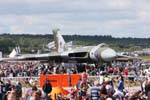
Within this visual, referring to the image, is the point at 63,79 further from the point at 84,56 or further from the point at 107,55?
the point at 84,56

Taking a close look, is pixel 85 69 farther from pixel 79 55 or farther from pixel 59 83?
pixel 59 83

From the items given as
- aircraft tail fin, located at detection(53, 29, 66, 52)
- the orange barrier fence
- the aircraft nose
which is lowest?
the orange barrier fence

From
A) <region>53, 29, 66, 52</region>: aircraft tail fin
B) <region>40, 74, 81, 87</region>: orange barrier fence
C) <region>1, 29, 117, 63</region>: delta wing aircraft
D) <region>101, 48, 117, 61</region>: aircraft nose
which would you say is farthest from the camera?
<region>53, 29, 66, 52</region>: aircraft tail fin

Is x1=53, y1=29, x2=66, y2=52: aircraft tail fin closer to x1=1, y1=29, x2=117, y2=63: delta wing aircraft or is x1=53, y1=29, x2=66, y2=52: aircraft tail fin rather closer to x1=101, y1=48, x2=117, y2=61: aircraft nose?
x1=1, y1=29, x2=117, y2=63: delta wing aircraft

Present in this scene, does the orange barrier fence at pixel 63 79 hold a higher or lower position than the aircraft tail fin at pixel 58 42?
lower

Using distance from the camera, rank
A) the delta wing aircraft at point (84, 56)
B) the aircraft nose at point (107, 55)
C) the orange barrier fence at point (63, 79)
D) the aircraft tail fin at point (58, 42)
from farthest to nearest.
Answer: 1. the aircraft tail fin at point (58, 42)
2. the delta wing aircraft at point (84, 56)
3. the aircraft nose at point (107, 55)
4. the orange barrier fence at point (63, 79)

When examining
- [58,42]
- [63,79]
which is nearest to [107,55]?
[63,79]

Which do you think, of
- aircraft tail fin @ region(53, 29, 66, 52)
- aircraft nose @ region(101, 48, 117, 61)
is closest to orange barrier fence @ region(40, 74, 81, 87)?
aircraft nose @ region(101, 48, 117, 61)

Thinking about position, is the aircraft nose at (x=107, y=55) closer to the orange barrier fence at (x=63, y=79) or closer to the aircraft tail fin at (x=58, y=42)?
the aircraft tail fin at (x=58, y=42)

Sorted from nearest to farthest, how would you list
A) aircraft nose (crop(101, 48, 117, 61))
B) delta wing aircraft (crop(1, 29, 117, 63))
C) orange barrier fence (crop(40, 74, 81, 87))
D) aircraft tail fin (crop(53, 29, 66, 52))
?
1. orange barrier fence (crop(40, 74, 81, 87))
2. aircraft nose (crop(101, 48, 117, 61))
3. delta wing aircraft (crop(1, 29, 117, 63))
4. aircraft tail fin (crop(53, 29, 66, 52))

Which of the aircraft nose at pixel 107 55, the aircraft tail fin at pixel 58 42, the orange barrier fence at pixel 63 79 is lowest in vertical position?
the orange barrier fence at pixel 63 79

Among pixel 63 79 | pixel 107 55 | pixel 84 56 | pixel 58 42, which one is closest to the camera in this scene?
pixel 63 79

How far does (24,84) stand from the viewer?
36094 mm

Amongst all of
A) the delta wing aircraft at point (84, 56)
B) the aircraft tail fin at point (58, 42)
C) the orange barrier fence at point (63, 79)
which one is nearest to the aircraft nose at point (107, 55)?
the delta wing aircraft at point (84, 56)
